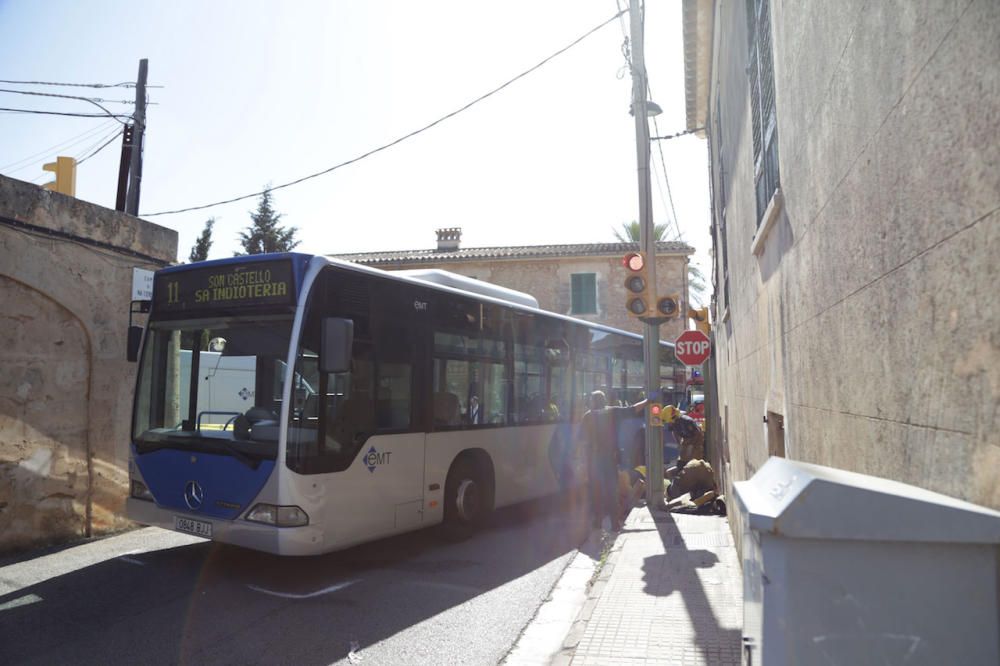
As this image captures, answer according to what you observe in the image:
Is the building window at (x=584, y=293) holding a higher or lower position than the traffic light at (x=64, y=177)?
higher

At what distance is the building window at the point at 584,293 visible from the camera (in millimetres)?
28734

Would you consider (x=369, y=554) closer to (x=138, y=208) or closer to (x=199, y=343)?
(x=199, y=343)

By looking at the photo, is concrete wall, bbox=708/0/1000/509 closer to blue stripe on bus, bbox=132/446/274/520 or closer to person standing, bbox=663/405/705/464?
blue stripe on bus, bbox=132/446/274/520

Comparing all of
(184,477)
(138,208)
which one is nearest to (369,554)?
(184,477)

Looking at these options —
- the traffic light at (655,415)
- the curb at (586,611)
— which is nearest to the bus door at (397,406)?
the curb at (586,611)

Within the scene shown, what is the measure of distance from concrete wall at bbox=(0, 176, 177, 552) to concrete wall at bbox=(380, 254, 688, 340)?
68.1ft

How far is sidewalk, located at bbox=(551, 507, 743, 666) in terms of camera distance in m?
4.48

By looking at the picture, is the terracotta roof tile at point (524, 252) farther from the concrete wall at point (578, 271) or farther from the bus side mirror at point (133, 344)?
the bus side mirror at point (133, 344)

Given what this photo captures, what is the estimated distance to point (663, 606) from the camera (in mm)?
5457

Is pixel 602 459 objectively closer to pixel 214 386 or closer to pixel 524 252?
pixel 214 386

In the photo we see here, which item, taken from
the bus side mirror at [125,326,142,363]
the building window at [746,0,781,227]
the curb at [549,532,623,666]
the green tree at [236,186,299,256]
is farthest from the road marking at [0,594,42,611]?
the green tree at [236,186,299,256]

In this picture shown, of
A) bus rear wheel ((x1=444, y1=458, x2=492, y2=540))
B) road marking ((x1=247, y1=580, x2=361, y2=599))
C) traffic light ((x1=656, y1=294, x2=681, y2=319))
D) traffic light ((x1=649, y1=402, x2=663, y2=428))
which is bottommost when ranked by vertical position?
road marking ((x1=247, y1=580, x2=361, y2=599))

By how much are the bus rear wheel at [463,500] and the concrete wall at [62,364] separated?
3.80 metres

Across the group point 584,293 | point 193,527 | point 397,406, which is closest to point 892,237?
point 397,406
